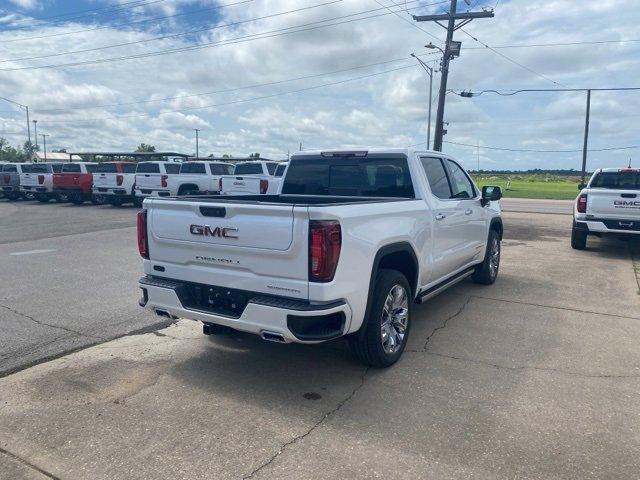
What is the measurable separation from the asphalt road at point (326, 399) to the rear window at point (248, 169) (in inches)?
519

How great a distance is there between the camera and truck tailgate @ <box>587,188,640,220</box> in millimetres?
9844

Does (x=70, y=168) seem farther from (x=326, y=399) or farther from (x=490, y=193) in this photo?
(x=326, y=399)

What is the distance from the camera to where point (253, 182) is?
17812 millimetres

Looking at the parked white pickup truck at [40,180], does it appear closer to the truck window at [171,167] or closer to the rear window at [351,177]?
the truck window at [171,167]

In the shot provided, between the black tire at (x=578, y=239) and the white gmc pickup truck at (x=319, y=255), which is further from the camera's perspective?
the black tire at (x=578, y=239)

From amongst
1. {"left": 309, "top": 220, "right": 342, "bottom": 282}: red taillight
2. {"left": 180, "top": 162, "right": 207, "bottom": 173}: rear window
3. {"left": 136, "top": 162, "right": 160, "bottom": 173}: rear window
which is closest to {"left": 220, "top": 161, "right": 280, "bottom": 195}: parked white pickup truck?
{"left": 180, "top": 162, "right": 207, "bottom": 173}: rear window

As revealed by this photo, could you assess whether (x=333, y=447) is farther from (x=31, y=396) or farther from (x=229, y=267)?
(x=31, y=396)

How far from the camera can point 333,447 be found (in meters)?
3.19

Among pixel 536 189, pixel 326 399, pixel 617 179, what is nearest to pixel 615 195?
pixel 617 179

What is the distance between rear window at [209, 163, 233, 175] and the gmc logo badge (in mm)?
16114

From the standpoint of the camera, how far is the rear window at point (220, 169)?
778 inches

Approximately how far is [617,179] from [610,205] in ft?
3.37

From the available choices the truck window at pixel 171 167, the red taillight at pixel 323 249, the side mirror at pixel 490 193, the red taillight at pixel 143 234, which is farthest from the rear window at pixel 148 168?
the red taillight at pixel 323 249

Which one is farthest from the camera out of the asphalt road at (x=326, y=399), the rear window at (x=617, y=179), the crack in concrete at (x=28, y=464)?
the rear window at (x=617, y=179)
